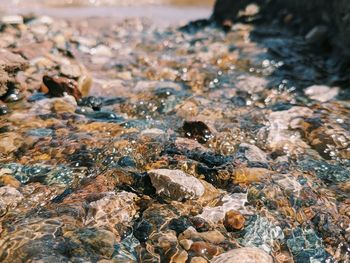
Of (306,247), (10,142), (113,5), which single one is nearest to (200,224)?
(306,247)

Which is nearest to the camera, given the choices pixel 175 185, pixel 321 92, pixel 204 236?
pixel 204 236

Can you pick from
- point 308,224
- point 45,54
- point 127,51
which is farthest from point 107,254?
point 127,51

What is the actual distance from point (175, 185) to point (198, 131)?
1768 millimetres

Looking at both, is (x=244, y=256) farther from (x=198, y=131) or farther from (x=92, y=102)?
(x=92, y=102)

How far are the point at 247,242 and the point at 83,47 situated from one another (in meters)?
9.24

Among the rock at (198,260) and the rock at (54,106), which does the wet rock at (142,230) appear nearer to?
the rock at (198,260)

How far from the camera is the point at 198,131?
5.97 m

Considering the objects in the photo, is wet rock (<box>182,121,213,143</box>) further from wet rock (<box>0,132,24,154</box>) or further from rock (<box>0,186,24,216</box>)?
rock (<box>0,186,24,216</box>)

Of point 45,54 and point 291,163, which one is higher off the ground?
point 45,54

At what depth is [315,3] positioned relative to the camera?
11805mm

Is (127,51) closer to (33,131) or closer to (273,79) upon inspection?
(273,79)

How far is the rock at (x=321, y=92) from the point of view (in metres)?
7.79

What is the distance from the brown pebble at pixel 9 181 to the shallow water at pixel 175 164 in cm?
2

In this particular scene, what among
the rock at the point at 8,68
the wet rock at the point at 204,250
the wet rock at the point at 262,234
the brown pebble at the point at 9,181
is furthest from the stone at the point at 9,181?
the wet rock at the point at 262,234
